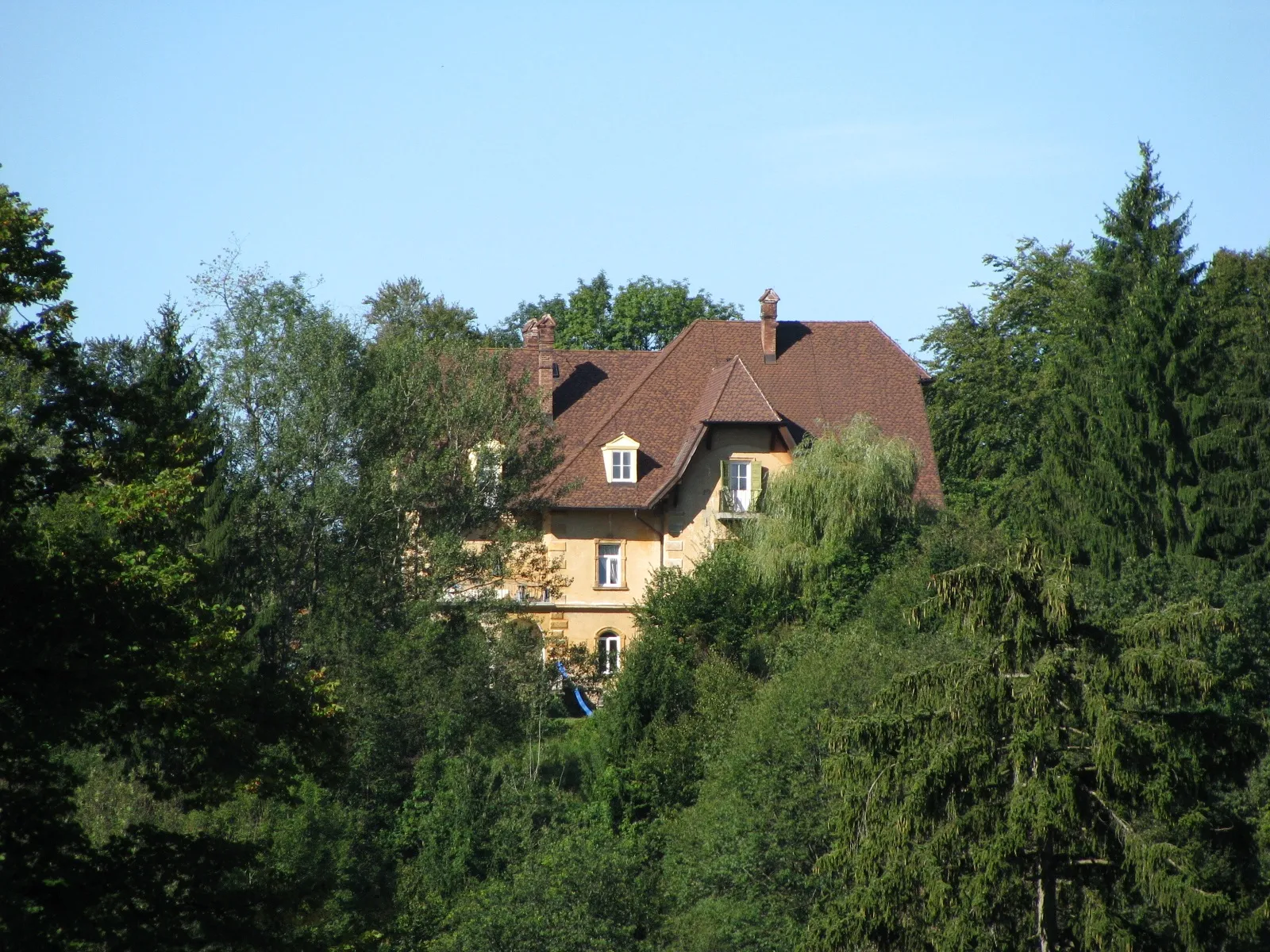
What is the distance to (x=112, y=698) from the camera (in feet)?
48.1

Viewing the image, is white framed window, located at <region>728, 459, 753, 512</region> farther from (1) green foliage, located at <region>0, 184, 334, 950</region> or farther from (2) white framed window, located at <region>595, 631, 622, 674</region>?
(1) green foliage, located at <region>0, 184, 334, 950</region>

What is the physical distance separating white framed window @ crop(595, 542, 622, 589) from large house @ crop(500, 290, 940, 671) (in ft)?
0.10

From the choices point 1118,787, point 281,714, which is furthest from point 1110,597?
point 281,714

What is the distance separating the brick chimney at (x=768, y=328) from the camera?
5072 cm

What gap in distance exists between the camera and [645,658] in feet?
126

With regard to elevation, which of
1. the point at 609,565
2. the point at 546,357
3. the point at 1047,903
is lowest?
the point at 1047,903

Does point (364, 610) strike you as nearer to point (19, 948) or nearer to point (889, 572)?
point (889, 572)

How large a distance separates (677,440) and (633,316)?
18012 millimetres

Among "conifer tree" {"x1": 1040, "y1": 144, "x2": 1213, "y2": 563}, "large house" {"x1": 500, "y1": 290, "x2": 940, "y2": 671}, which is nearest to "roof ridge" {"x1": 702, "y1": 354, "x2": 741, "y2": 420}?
"large house" {"x1": 500, "y1": 290, "x2": 940, "y2": 671}

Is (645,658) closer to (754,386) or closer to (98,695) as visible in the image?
(754,386)

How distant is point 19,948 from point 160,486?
6.85 metres

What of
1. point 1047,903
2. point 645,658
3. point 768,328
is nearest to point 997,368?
point 768,328

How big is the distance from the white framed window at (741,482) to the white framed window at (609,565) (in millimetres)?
3497

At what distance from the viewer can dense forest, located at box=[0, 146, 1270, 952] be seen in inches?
612
